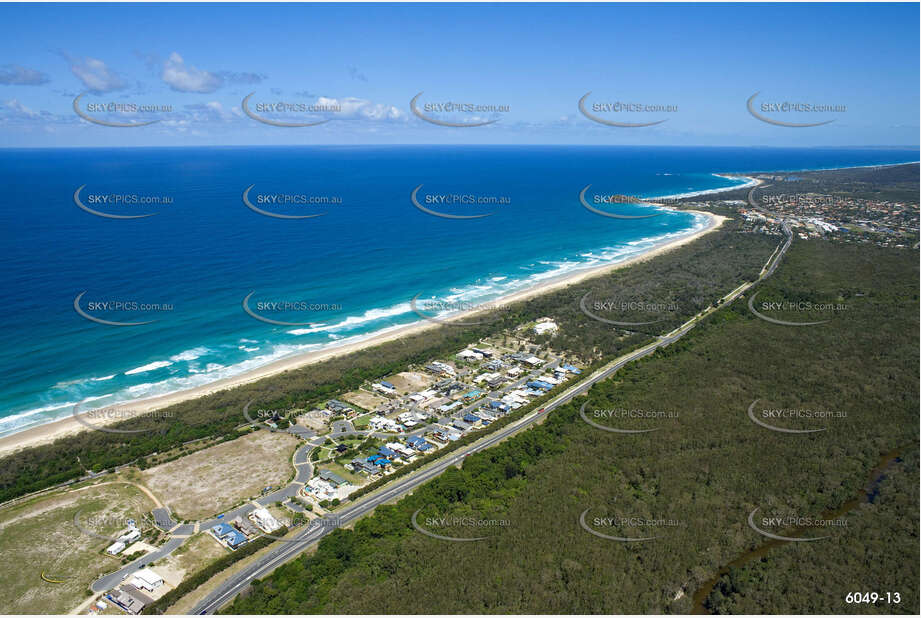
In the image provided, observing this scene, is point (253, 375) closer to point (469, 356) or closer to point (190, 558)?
point (469, 356)

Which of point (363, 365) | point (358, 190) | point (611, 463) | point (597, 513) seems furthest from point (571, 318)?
point (358, 190)

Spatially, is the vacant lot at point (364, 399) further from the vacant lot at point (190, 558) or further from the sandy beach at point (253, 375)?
the vacant lot at point (190, 558)

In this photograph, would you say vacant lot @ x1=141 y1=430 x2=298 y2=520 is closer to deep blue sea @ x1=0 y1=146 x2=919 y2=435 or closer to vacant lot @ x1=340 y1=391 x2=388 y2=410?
vacant lot @ x1=340 y1=391 x2=388 y2=410

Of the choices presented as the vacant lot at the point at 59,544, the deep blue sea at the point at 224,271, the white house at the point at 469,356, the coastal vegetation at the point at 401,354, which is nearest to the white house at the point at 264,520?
the vacant lot at the point at 59,544

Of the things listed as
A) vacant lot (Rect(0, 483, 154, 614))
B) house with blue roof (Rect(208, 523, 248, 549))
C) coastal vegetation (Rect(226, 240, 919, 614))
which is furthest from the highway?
vacant lot (Rect(0, 483, 154, 614))

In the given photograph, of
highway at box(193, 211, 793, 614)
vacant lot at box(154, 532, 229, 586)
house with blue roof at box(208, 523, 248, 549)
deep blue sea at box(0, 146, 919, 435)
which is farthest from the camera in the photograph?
deep blue sea at box(0, 146, 919, 435)
